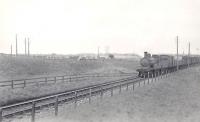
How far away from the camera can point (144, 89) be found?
2869 centimetres

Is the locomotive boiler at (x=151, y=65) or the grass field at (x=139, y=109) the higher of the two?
the locomotive boiler at (x=151, y=65)

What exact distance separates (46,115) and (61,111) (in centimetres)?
113

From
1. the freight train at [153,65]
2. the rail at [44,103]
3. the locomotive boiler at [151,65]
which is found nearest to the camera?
the rail at [44,103]

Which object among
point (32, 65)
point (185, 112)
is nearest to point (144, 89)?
point (185, 112)

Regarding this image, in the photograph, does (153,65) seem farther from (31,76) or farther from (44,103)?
(44,103)

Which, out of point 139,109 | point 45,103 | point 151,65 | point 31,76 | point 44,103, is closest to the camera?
point 139,109

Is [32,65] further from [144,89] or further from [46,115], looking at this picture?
[46,115]

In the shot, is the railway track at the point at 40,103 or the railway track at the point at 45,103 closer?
the railway track at the point at 40,103

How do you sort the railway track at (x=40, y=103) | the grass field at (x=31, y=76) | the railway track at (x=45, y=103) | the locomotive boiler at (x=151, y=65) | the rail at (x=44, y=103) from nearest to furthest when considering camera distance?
the railway track at (x=40, y=103), the rail at (x=44, y=103), the railway track at (x=45, y=103), the grass field at (x=31, y=76), the locomotive boiler at (x=151, y=65)

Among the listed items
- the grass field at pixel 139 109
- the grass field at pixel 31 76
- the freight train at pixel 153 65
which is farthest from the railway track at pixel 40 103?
the freight train at pixel 153 65

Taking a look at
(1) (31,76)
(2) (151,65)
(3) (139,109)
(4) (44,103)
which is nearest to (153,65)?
(2) (151,65)

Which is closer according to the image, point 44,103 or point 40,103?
point 40,103

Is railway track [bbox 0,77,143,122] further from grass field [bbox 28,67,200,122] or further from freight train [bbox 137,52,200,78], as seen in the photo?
freight train [bbox 137,52,200,78]

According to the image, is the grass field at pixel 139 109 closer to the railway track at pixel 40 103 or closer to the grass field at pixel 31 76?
the railway track at pixel 40 103
